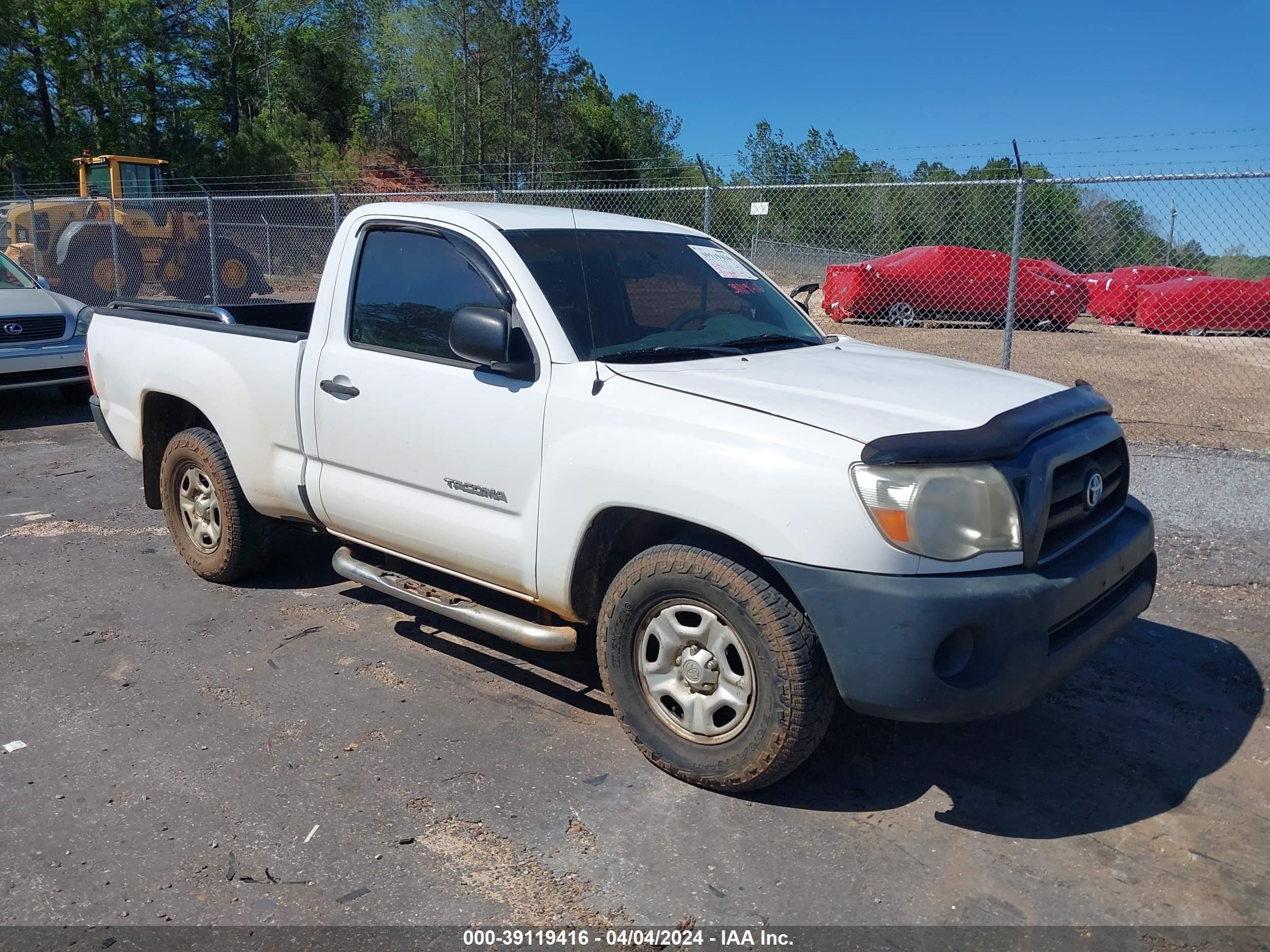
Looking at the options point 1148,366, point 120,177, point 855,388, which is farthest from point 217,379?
point 120,177

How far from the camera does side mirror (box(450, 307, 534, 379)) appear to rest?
3648mm

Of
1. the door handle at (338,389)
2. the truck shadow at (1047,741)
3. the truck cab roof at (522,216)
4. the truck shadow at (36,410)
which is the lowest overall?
the truck shadow at (1047,741)

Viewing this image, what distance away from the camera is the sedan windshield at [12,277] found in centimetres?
1052

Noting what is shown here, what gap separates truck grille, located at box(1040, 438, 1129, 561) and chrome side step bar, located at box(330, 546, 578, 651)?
5.43 ft

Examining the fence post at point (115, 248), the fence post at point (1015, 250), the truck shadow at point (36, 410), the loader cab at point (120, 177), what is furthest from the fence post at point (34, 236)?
the fence post at point (1015, 250)

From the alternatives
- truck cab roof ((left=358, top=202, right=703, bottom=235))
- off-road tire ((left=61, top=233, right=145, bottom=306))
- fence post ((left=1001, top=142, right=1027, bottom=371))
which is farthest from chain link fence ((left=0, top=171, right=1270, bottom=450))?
truck cab roof ((left=358, top=202, right=703, bottom=235))

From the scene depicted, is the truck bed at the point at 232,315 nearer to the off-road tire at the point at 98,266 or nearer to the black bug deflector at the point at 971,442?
the black bug deflector at the point at 971,442

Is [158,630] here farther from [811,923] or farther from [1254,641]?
[1254,641]

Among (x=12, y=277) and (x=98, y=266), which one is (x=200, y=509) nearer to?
(x=12, y=277)

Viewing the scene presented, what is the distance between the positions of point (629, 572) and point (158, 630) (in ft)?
8.66

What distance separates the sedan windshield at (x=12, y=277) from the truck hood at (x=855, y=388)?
933cm

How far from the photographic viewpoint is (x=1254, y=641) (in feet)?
15.7

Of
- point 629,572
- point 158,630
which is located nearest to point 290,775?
point 629,572

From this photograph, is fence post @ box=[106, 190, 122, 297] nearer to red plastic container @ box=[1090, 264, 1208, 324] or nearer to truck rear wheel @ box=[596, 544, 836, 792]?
truck rear wheel @ box=[596, 544, 836, 792]
